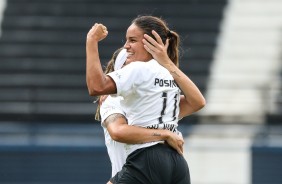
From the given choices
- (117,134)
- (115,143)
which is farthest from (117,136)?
(115,143)

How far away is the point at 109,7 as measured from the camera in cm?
988

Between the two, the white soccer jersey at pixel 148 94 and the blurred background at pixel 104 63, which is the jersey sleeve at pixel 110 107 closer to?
the white soccer jersey at pixel 148 94

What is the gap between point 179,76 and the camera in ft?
11.9

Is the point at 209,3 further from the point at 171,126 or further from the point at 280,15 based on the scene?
the point at 171,126

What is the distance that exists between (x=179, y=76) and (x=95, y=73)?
462mm

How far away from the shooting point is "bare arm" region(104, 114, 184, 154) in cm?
350

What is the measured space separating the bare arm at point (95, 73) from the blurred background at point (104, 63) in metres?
2.88

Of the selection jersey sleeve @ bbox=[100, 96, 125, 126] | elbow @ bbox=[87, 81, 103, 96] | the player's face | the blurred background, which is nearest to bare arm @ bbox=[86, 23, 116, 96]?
elbow @ bbox=[87, 81, 103, 96]

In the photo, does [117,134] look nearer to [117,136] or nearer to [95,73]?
[117,136]

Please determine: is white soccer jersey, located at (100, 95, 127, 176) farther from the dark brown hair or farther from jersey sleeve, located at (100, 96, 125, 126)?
the dark brown hair

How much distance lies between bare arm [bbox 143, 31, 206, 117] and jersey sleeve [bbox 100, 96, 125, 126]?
276 millimetres

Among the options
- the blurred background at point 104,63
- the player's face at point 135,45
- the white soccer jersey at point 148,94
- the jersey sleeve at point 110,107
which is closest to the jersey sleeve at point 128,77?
the white soccer jersey at point 148,94

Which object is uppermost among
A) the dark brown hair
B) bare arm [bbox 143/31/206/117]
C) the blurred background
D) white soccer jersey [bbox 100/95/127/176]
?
the dark brown hair

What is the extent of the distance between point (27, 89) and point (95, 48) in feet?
17.7
